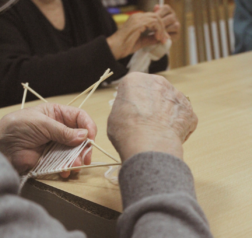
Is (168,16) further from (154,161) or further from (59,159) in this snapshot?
(154,161)

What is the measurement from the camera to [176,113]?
20.0 inches

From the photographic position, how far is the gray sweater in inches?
12.7

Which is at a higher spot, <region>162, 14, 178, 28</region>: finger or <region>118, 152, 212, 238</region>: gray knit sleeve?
<region>118, 152, 212, 238</region>: gray knit sleeve

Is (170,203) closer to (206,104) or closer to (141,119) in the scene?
(141,119)

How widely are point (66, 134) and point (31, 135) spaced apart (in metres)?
0.06

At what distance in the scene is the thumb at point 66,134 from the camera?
58 cm

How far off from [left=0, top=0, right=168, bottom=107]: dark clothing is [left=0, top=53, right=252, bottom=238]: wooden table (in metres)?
0.20

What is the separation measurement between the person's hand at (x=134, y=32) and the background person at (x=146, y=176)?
2.14ft

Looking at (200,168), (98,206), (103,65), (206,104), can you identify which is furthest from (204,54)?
(98,206)

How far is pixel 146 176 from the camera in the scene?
1.32 feet

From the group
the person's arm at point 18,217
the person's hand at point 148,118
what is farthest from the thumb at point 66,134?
the person's arm at point 18,217

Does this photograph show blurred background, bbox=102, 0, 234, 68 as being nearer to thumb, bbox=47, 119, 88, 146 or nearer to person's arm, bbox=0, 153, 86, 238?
thumb, bbox=47, 119, 88, 146

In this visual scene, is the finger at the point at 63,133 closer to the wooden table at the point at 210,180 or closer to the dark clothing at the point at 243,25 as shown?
the wooden table at the point at 210,180

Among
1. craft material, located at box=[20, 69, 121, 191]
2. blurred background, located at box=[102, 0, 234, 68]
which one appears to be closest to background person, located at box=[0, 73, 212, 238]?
craft material, located at box=[20, 69, 121, 191]
